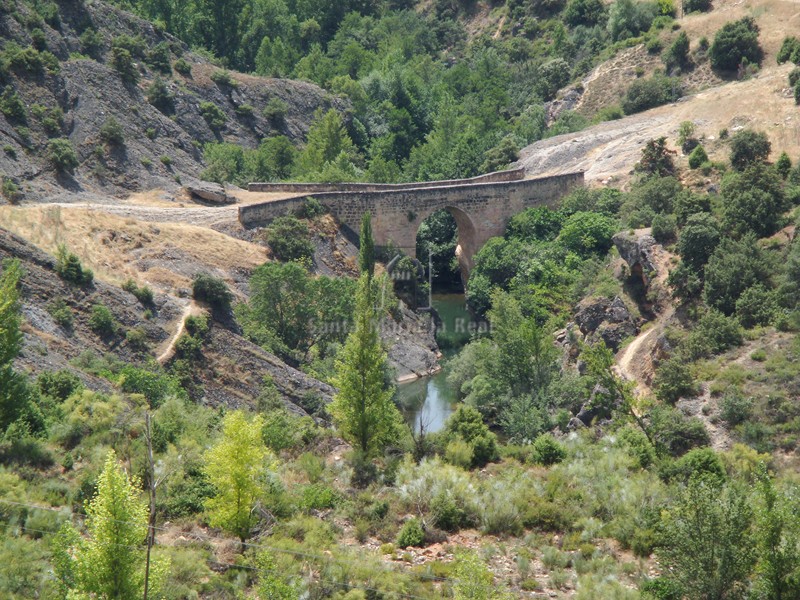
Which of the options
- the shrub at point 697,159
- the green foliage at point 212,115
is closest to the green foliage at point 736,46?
the shrub at point 697,159

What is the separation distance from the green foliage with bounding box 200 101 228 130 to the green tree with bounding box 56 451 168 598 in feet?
188

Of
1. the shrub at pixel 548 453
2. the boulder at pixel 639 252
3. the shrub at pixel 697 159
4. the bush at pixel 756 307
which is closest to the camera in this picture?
the shrub at pixel 548 453

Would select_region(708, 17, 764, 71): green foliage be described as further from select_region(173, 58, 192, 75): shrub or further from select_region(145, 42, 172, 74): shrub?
select_region(145, 42, 172, 74): shrub

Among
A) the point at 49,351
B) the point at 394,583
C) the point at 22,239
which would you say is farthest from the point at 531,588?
the point at 22,239

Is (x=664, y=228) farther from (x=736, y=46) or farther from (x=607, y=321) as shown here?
(x=736, y=46)

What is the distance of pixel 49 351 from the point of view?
47.8 meters

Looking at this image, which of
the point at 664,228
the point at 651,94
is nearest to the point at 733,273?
the point at 664,228

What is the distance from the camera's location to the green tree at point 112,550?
28156mm

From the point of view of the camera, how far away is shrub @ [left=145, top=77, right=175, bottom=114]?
261ft

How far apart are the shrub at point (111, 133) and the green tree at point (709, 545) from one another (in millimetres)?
46636

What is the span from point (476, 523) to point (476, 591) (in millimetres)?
8561

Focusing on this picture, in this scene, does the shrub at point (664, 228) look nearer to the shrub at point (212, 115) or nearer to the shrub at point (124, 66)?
the shrub at point (212, 115)

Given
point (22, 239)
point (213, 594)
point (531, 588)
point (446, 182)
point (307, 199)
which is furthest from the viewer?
point (446, 182)

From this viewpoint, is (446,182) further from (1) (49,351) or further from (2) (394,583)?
(2) (394,583)
